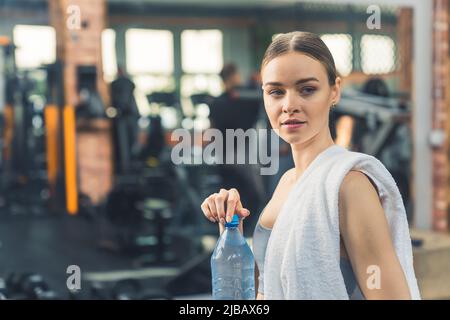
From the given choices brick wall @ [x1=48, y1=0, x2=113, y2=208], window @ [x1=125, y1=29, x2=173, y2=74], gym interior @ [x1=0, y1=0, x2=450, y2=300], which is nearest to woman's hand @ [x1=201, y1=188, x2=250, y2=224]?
gym interior @ [x1=0, y1=0, x2=450, y2=300]

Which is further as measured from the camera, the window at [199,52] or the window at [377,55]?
the window at [199,52]

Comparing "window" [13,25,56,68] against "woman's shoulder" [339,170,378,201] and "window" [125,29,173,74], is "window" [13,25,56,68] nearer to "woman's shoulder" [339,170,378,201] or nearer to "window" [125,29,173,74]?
"window" [125,29,173,74]

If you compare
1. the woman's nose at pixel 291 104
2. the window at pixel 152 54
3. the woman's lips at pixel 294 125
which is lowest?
the woman's lips at pixel 294 125

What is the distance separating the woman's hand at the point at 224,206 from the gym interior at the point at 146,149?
541 millimetres

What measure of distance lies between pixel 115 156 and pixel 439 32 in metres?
2.59

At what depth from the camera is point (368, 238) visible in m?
1.29

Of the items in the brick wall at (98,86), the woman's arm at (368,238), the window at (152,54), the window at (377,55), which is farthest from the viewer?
the window at (152,54)

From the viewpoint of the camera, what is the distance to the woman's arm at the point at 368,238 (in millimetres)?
1288

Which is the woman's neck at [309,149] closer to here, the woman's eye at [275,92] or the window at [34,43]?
the woman's eye at [275,92]

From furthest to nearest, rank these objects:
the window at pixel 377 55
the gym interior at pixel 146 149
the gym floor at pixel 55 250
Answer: the gym floor at pixel 55 250 < the window at pixel 377 55 < the gym interior at pixel 146 149

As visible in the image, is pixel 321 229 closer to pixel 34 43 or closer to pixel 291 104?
pixel 291 104

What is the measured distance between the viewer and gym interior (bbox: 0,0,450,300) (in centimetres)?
380

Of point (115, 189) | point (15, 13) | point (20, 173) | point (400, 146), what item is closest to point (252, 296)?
point (400, 146)

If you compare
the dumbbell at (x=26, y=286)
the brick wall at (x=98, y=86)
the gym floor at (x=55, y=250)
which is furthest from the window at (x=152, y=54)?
the dumbbell at (x=26, y=286)
